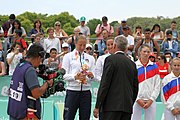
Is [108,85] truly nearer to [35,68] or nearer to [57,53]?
[35,68]

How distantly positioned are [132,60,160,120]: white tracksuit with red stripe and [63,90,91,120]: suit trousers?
921mm

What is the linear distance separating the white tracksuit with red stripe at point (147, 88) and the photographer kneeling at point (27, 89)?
8.66ft

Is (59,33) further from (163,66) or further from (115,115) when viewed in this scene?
(115,115)

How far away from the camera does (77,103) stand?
24.1ft

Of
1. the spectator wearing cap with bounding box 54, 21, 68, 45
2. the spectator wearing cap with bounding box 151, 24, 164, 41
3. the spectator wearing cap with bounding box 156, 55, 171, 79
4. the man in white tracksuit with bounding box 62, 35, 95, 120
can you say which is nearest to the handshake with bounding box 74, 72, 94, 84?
the man in white tracksuit with bounding box 62, 35, 95, 120

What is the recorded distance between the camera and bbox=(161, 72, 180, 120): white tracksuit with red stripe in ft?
24.9

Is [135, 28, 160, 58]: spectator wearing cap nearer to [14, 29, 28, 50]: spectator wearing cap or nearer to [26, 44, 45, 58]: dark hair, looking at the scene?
[14, 29, 28, 50]: spectator wearing cap

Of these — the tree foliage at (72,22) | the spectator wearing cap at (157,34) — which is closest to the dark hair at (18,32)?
the spectator wearing cap at (157,34)

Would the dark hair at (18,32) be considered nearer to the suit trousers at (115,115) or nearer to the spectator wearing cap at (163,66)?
the spectator wearing cap at (163,66)

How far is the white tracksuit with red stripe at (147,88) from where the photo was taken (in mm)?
7562

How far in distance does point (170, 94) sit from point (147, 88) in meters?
0.49

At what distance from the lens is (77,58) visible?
7.41m

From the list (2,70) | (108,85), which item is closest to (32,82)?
(108,85)

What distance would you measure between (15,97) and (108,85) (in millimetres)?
1393
